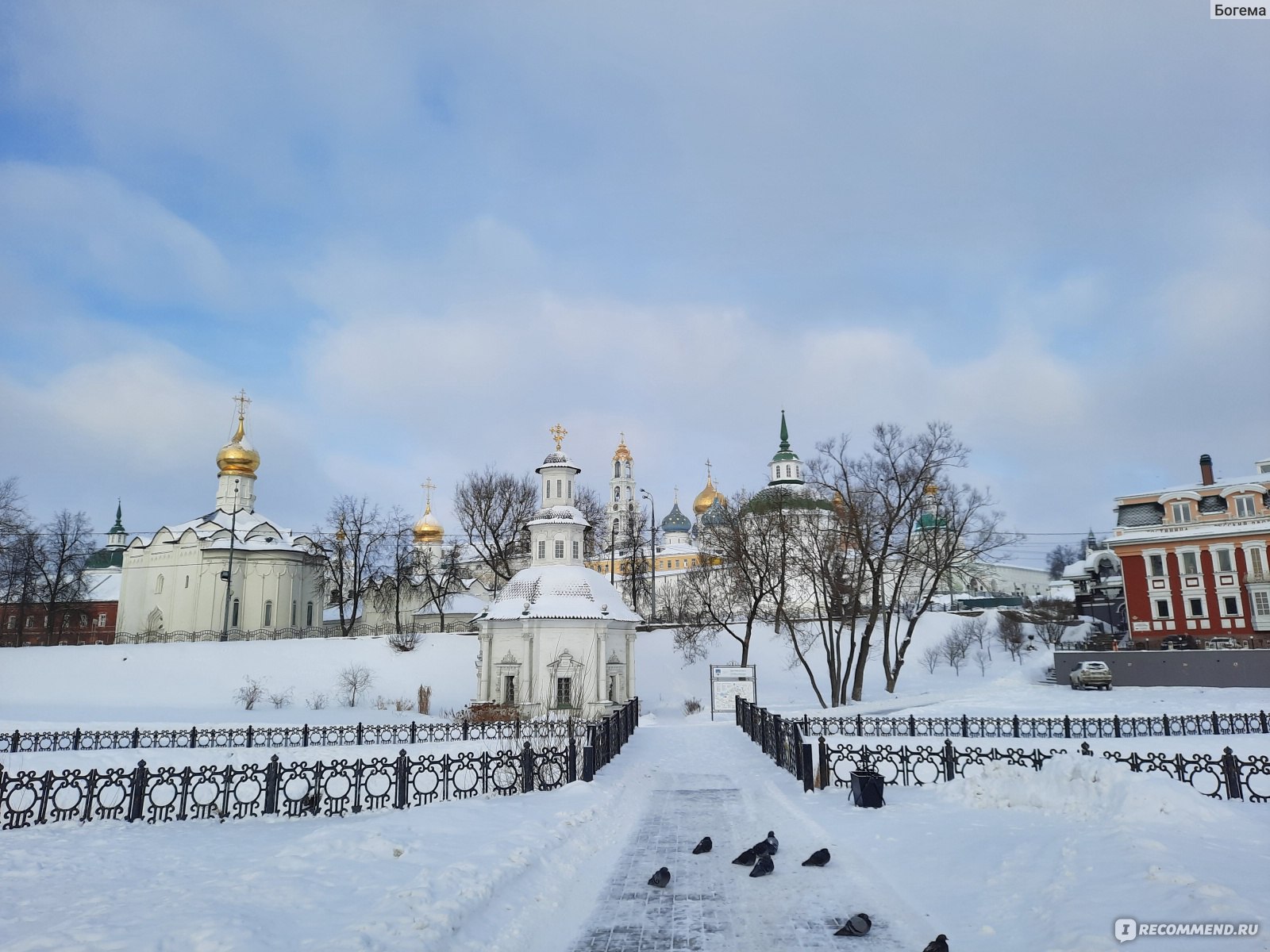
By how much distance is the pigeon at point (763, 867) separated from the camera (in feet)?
28.3

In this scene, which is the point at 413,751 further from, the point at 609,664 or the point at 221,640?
the point at 221,640

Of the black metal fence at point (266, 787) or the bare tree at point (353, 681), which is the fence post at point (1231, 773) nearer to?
the black metal fence at point (266, 787)

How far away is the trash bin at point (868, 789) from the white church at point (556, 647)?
58.8ft

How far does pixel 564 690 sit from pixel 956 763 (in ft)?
61.4

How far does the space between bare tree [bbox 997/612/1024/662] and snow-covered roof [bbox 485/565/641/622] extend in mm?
32305

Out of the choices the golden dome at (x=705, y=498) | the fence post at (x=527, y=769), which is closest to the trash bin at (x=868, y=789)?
the fence post at (x=527, y=769)

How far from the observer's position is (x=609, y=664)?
3178cm

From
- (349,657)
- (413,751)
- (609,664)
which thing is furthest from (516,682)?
(349,657)

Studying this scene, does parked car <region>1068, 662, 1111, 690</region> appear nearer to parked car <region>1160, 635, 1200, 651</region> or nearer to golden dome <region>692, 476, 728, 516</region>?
parked car <region>1160, 635, 1200, 651</region>

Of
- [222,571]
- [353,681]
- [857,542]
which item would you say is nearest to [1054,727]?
[857,542]

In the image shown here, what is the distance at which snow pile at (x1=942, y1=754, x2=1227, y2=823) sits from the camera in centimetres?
874

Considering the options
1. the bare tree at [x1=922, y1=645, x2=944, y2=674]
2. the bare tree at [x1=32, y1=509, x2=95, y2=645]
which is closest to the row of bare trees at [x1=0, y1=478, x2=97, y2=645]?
the bare tree at [x1=32, y1=509, x2=95, y2=645]

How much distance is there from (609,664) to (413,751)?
12068 millimetres

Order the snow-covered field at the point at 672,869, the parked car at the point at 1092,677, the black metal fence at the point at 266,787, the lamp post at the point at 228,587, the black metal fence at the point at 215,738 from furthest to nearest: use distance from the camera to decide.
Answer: the lamp post at the point at 228,587 → the parked car at the point at 1092,677 → the black metal fence at the point at 215,738 → the black metal fence at the point at 266,787 → the snow-covered field at the point at 672,869
